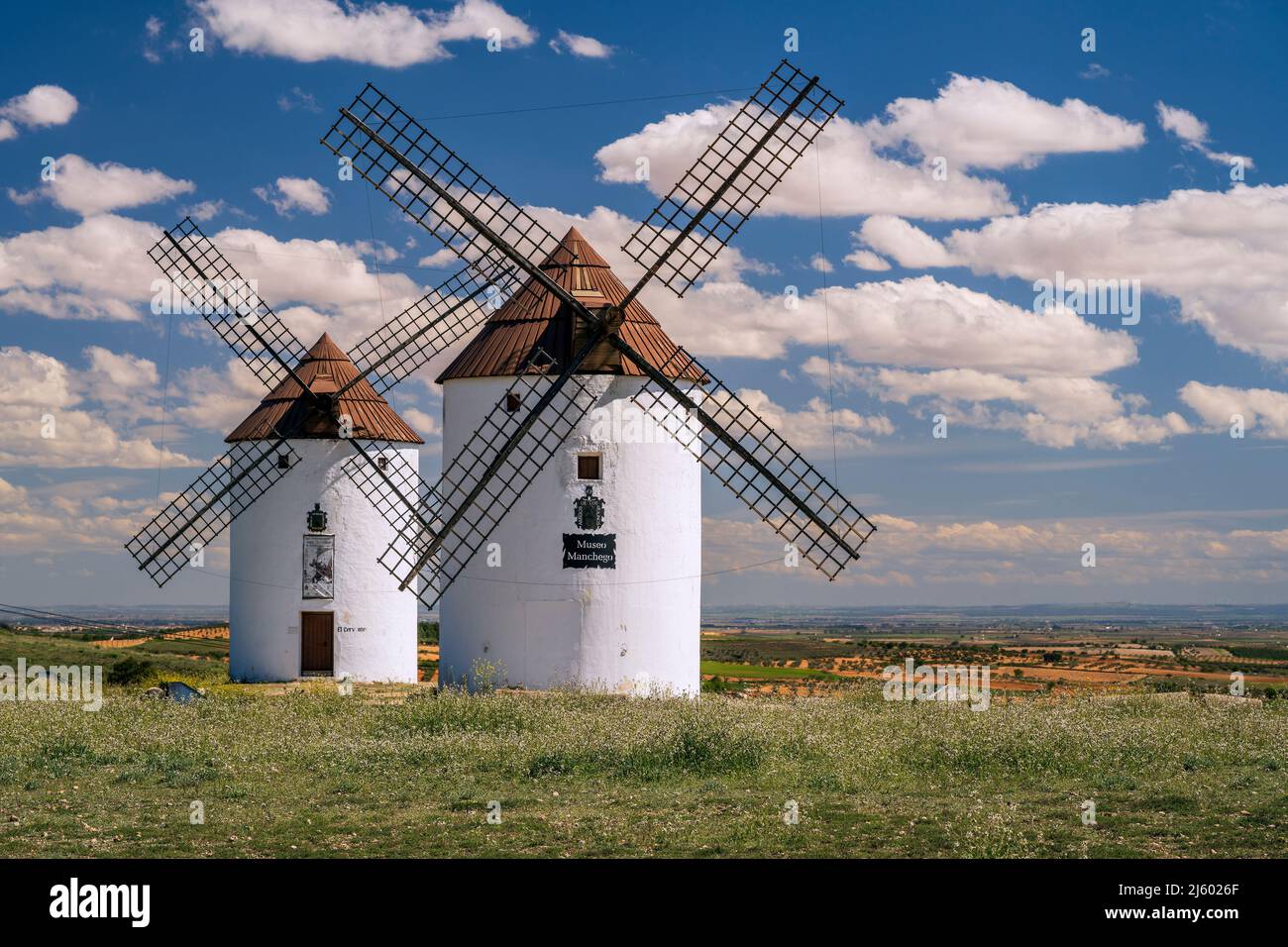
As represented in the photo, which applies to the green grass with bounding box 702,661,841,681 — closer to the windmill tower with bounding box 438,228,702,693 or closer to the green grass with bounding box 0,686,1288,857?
the windmill tower with bounding box 438,228,702,693

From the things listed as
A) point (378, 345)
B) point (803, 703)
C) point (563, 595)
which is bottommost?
point (803, 703)

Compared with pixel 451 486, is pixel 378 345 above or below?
above

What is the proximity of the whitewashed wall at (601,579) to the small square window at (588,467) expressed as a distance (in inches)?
5.0

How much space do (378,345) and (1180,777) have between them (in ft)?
63.1

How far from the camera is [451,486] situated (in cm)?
2620

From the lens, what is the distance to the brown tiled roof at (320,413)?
3145cm

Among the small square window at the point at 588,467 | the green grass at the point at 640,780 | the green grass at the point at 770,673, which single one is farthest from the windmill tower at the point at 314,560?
the green grass at the point at 770,673

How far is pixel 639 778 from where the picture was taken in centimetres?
1616

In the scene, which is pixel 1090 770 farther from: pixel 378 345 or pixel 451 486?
pixel 378 345

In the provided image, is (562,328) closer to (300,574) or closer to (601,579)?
(601,579)
